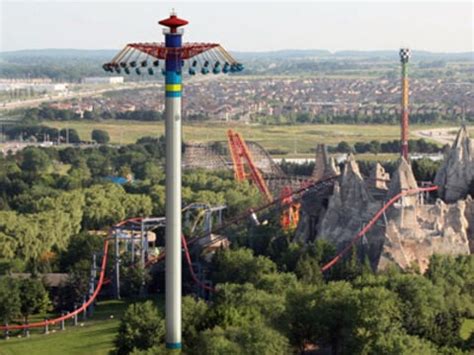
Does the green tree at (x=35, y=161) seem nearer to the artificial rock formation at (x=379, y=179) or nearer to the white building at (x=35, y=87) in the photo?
the artificial rock formation at (x=379, y=179)

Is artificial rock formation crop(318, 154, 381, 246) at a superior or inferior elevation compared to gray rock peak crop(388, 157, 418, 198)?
inferior

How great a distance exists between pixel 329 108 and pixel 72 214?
339 feet

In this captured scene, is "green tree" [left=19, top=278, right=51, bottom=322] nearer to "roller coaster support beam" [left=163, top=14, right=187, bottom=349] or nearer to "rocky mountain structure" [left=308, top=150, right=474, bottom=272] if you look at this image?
"roller coaster support beam" [left=163, top=14, right=187, bottom=349]

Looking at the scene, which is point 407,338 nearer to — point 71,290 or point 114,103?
point 71,290

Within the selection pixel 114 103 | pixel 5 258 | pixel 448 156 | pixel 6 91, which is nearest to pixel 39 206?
pixel 5 258

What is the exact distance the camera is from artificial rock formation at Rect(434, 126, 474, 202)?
4128cm

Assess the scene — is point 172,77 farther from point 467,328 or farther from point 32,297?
point 467,328

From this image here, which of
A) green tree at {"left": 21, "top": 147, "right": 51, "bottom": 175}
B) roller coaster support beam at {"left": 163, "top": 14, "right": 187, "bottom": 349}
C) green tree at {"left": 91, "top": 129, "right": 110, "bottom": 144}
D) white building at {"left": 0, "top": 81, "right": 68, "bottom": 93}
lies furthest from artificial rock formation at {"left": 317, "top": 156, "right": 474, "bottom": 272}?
white building at {"left": 0, "top": 81, "right": 68, "bottom": 93}

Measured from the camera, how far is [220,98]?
167000 millimetres

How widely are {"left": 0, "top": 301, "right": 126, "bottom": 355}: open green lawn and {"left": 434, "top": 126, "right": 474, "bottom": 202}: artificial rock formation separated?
12988 mm

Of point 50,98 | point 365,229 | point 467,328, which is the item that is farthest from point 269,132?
point 467,328

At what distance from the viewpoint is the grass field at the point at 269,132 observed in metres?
101

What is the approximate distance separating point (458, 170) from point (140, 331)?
16.7 m

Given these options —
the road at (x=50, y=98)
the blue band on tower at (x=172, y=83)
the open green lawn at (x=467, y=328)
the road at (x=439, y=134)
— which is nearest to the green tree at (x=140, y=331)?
the blue band on tower at (x=172, y=83)
